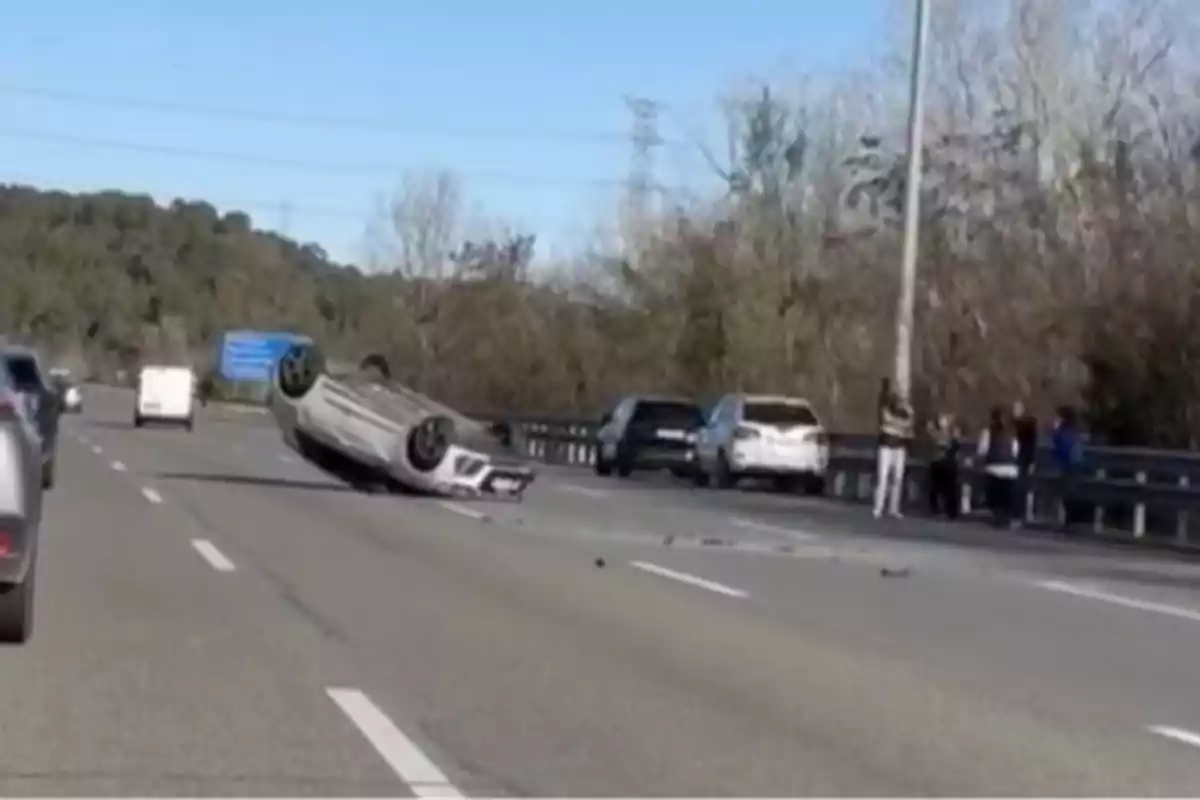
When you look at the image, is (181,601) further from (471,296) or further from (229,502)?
(471,296)

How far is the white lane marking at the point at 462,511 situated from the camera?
27609 millimetres

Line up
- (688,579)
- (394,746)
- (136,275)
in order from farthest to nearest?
(136,275) → (688,579) → (394,746)

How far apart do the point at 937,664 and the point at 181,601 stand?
17.2 feet

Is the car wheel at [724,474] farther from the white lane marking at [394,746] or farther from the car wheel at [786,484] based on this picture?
the white lane marking at [394,746]

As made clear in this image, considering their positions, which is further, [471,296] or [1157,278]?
[471,296]

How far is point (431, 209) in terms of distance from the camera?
9081cm

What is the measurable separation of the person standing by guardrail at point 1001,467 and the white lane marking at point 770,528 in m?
3.90

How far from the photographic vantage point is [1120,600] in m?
19.5

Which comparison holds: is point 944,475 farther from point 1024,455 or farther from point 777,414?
point 777,414

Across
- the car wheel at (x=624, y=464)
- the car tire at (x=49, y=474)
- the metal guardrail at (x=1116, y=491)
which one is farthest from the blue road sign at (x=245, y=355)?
the car tire at (x=49, y=474)

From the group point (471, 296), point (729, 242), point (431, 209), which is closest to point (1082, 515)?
point (729, 242)

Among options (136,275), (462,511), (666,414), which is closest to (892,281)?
(666,414)

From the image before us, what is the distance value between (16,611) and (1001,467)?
21.3 meters

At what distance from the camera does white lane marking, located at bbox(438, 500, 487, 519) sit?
27609 millimetres
